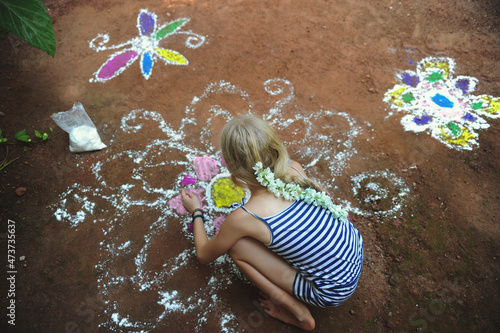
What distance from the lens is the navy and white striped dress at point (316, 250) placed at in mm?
1503

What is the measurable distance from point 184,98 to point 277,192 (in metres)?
1.85

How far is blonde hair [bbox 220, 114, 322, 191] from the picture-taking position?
4.92 ft

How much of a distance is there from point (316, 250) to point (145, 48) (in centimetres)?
298

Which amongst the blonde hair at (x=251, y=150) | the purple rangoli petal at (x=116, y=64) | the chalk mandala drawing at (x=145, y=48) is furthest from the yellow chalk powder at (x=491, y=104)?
the purple rangoli petal at (x=116, y=64)

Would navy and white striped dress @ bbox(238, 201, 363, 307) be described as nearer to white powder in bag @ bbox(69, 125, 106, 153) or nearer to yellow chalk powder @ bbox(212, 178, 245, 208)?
yellow chalk powder @ bbox(212, 178, 245, 208)

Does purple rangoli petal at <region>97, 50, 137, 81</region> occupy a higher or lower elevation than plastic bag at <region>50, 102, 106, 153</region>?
higher

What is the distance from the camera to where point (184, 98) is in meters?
3.01

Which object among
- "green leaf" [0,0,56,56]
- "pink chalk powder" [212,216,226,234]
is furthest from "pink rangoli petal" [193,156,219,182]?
"green leaf" [0,0,56,56]

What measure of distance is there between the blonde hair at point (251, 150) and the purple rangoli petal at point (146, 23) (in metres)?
2.71

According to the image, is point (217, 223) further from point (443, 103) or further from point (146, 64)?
point (443, 103)

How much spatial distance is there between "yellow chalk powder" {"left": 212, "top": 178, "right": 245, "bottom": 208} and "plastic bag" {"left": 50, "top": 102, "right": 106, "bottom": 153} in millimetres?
1071

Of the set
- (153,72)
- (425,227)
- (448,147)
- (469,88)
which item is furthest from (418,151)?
(153,72)

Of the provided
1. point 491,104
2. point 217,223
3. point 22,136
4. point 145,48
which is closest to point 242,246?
point 217,223

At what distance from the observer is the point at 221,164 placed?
101 inches
